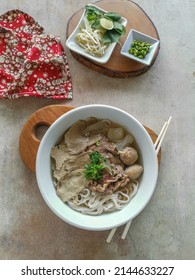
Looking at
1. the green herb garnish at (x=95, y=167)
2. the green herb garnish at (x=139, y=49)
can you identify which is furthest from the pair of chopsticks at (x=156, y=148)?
the green herb garnish at (x=139, y=49)

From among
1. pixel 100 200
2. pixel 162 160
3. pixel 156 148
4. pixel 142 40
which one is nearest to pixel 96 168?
pixel 100 200

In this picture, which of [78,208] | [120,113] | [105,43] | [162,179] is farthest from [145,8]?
[78,208]

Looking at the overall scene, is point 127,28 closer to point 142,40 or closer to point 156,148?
point 142,40

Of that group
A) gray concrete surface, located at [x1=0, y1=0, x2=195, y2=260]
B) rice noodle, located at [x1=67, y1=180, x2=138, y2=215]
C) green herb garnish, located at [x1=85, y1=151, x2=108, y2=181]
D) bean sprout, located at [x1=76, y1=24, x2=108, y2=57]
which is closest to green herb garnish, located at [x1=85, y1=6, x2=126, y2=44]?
bean sprout, located at [x1=76, y1=24, x2=108, y2=57]

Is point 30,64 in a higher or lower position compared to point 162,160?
higher

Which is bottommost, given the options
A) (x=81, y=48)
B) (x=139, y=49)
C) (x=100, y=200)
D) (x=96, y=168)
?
(x=100, y=200)

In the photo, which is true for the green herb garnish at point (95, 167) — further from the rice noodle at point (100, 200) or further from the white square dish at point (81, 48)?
the white square dish at point (81, 48)

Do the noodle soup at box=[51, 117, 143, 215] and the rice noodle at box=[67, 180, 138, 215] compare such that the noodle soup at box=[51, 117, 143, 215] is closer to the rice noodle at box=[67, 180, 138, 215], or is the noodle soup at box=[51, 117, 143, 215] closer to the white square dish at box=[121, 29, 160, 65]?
the rice noodle at box=[67, 180, 138, 215]
